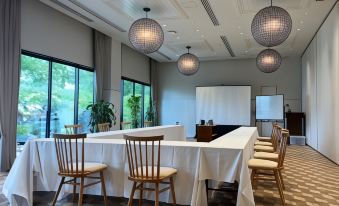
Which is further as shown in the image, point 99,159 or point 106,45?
point 106,45

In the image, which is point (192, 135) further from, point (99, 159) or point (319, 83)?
point (99, 159)

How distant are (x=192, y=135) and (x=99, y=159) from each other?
10442 mm

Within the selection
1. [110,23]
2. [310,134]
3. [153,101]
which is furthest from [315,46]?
[153,101]

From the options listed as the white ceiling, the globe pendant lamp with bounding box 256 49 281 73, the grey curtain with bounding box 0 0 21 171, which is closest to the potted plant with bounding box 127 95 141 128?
the white ceiling

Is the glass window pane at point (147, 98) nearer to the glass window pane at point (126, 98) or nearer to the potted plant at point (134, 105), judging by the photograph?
the glass window pane at point (126, 98)

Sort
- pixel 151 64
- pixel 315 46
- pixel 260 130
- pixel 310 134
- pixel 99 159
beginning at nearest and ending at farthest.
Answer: pixel 99 159 → pixel 315 46 → pixel 310 134 → pixel 260 130 → pixel 151 64

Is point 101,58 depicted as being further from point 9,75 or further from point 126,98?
point 9,75

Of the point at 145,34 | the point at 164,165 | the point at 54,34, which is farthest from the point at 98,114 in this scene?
the point at 164,165

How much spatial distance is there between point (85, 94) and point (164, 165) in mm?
6090

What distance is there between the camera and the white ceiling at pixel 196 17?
20.9 ft

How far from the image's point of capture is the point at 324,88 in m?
7.62

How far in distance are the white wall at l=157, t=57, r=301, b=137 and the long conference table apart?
1003cm

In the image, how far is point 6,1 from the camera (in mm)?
5586

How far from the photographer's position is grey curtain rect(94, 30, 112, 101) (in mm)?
8727
